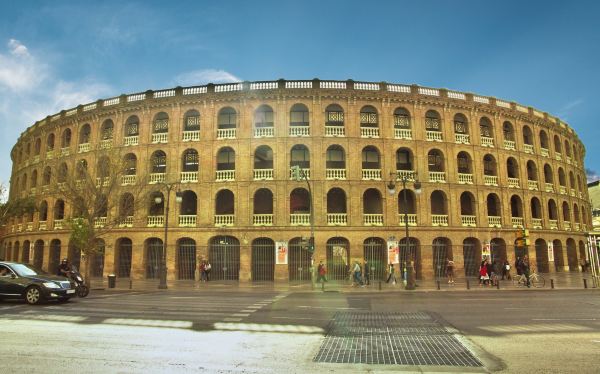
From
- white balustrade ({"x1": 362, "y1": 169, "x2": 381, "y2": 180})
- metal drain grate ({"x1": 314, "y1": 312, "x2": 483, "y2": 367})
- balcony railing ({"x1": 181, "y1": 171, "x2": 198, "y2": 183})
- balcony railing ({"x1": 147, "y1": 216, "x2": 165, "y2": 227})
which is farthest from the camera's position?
balcony railing ({"x1": 181, "y1": 171, "x2": 198, "y2": 183})

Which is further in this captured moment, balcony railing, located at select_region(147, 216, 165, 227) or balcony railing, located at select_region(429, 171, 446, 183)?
balcony railing, located at select_region(429, 171, 446, 183)

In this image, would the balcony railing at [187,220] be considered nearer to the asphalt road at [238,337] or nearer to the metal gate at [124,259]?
the metal gate at [124,259]

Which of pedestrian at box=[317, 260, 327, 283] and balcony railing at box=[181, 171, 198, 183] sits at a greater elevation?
balcony railing at box=[181, 171, 198, 183]

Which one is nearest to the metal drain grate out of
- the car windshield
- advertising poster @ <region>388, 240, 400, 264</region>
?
the car windshield

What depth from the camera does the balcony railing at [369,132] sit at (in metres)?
32.1

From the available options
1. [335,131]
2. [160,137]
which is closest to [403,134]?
[335,131]

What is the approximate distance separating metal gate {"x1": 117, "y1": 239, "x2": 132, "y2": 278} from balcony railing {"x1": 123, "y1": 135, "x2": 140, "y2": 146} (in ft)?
26.4

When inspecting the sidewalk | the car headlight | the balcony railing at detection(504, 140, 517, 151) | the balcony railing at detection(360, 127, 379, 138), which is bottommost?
the sidewalk

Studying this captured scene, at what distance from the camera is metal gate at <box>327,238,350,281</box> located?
30797mm

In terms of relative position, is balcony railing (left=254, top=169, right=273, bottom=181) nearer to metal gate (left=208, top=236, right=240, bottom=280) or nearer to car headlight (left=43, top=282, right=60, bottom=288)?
metal gate (left=208, top=236, right=240, bottom=280)

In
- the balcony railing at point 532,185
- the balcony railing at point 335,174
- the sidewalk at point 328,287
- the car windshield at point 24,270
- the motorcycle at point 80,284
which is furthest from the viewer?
the balcony railing at point 532,185

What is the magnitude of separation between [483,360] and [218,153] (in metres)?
28.5

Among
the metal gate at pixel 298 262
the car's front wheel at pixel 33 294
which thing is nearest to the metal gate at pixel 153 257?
the metal gate at pixel 298 262

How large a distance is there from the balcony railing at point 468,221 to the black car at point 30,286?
27.6 meters
